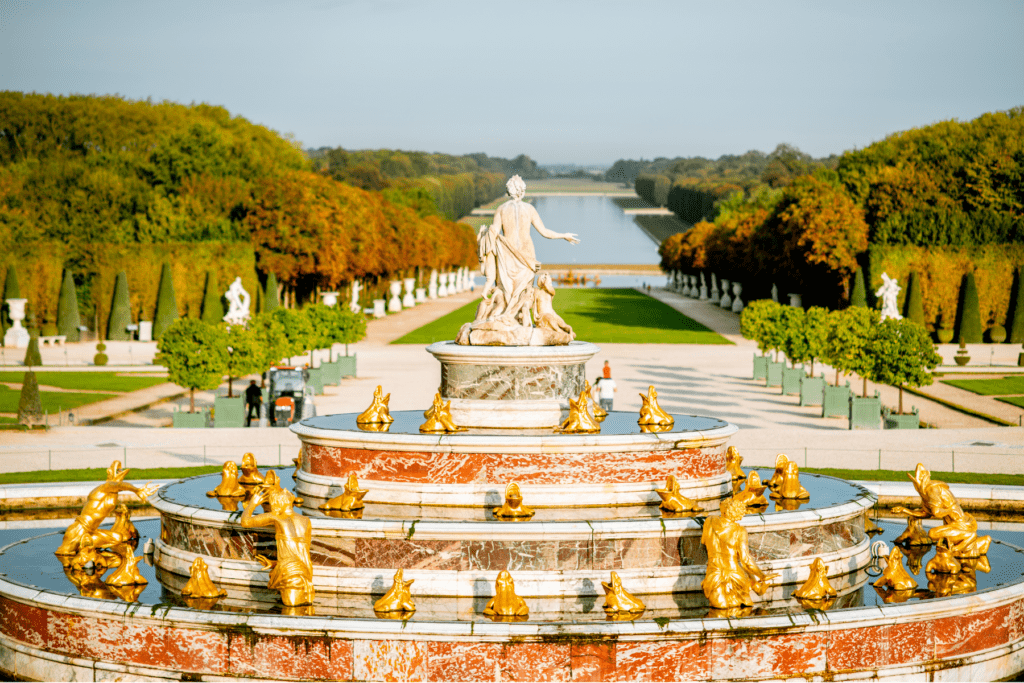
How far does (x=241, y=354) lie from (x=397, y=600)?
19.9 metres

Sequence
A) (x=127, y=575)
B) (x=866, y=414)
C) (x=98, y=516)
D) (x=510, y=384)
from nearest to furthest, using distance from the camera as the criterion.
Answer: (x=127, y=575), (x=98, y=516), (x=510, y=384), (x=866, y=414)

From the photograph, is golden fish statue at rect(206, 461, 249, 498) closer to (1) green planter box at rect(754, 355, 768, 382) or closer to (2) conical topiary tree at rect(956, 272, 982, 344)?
(1) green planter box at rect(754, 355, 768, 382)

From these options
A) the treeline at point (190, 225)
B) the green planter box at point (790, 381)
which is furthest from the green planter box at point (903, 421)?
the treeline at point (190, 225)

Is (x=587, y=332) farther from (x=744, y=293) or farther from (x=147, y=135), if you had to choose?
(x=147, y=135)

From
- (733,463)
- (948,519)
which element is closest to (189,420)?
(733,463)

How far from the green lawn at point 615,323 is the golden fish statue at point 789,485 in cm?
3267

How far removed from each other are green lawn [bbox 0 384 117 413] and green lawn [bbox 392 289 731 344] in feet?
54.4

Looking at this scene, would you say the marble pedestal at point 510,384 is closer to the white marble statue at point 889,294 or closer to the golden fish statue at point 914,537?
the golden fish statue at point 914,537

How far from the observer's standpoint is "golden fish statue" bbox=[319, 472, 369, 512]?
15.1m

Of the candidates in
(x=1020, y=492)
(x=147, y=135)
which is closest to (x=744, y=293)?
(x=147, y=135)

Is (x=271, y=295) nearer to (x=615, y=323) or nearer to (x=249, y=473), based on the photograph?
(x=615, y=323)

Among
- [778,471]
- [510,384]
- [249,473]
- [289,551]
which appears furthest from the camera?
[510,384]

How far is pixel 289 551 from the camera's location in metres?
13.1

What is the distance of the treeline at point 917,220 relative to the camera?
2427 inches
